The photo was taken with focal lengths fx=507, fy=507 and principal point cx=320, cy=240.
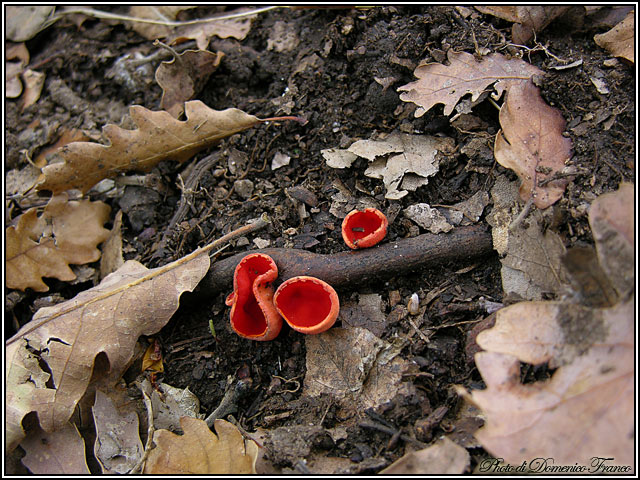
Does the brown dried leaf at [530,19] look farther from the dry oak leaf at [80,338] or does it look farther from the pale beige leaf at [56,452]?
the pale beige leaf at [56,452]

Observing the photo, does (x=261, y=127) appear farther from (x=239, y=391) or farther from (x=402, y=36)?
(x=239, y=391)

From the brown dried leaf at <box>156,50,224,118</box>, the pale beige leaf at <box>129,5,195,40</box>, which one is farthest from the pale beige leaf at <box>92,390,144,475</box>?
the pale beige leaf at <box>129,5,195,40</box>

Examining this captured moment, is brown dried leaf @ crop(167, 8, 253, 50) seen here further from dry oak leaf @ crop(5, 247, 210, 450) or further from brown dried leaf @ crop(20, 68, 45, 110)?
dry oak leaf @ crop(5, 247, 210, 450)

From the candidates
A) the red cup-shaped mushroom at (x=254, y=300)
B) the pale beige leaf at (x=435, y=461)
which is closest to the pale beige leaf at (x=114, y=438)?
the red cup-shaped mushroom at (x=254, y=300)

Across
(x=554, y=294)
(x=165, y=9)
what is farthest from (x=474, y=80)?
(x=165, y=9)

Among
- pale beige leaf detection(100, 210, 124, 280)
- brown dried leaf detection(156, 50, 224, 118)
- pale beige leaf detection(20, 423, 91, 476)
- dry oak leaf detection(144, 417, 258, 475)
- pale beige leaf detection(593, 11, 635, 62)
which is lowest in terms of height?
pale beige leaf detection(20, 423, 91, 476)
